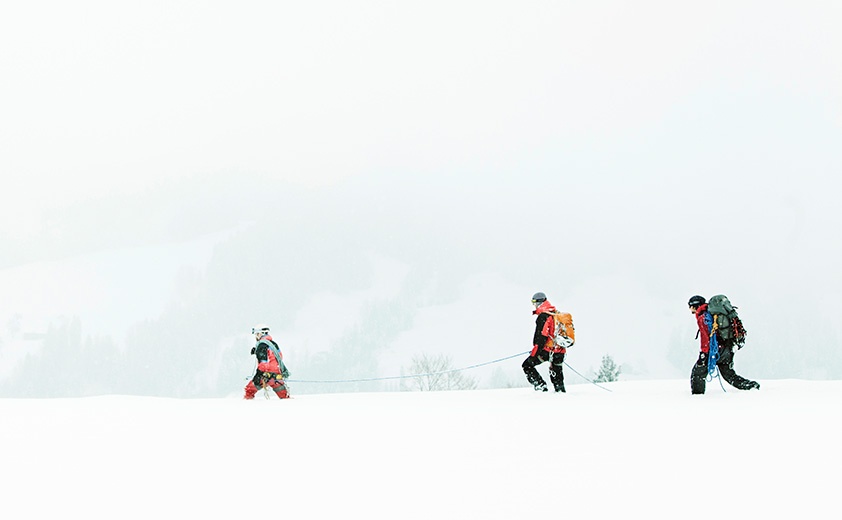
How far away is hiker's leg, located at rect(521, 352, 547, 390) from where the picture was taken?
15.1 meters

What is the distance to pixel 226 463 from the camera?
7.04m

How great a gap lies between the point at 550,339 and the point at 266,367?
5.66 m

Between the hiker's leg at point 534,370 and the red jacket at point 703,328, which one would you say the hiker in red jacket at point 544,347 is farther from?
the red jacket at point 703,328

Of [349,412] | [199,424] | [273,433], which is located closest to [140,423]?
[199,424]

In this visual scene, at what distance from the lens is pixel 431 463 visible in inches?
273

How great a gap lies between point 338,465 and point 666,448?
327cm

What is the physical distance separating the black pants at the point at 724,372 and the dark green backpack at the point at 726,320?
0.16 m

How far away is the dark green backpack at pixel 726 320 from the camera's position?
13.5 metres

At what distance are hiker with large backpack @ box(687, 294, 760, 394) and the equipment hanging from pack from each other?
7.77 ft

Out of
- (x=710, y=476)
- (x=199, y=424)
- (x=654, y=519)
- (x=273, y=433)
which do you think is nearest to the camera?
(x=654, y=519)

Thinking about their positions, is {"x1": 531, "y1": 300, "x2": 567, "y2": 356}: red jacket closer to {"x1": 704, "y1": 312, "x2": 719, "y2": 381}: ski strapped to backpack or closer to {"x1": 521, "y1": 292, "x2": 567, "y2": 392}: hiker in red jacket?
{"x1": 521, "y1": 292, "x2": 567, "y2": 392}: hiker in red jacket

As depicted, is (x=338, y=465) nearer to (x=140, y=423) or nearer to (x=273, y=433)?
(x=273, y=433)

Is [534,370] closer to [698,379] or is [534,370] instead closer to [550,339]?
[550,339]

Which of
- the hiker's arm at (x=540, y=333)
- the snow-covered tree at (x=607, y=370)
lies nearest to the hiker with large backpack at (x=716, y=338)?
the hiker's arm at (x=540, y=333)
